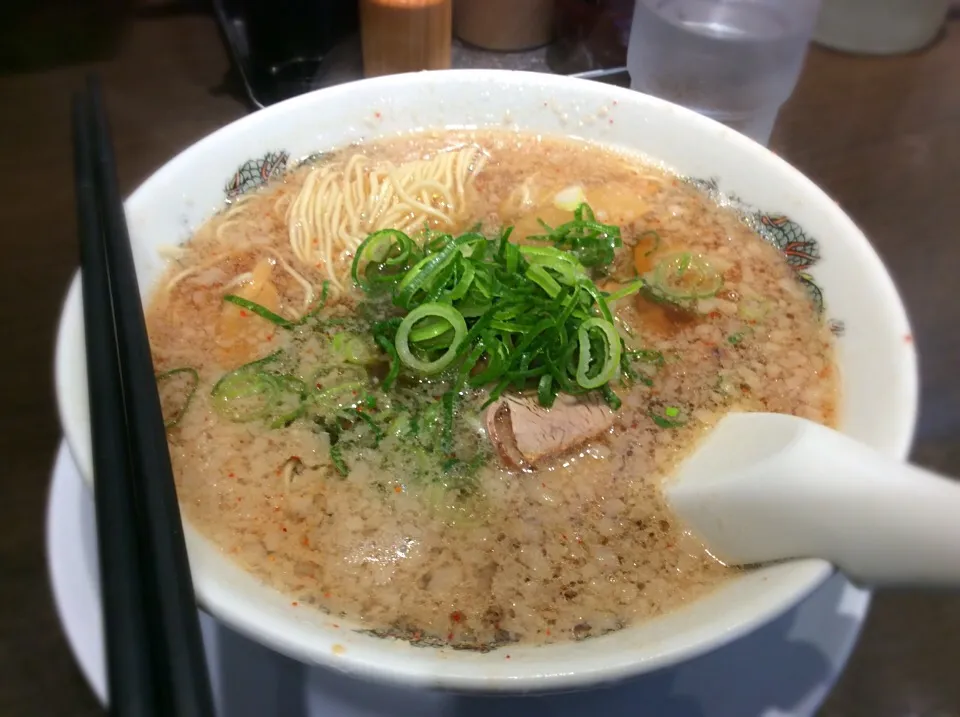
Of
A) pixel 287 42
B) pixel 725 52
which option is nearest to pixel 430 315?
pixel 725 52

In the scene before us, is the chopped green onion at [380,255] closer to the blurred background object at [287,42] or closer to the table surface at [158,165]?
the table surface at [158,165]

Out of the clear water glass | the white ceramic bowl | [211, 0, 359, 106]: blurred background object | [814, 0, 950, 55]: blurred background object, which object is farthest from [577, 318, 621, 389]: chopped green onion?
[814, 0, 950, 55]: blurred background object

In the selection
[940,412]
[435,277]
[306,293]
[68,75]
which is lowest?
[940,412]

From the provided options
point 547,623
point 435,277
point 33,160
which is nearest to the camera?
A: point 547,623

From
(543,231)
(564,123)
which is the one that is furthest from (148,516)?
(564,123)

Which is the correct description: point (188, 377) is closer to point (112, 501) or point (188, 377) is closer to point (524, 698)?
point (112, 501)

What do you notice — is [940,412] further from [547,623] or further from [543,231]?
[547,623]

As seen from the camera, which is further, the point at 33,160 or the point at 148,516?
the point at 33,160

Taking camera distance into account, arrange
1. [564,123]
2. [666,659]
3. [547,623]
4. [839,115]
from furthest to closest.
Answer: [839,115] < [564,123] < [547,623] < [666,659]
